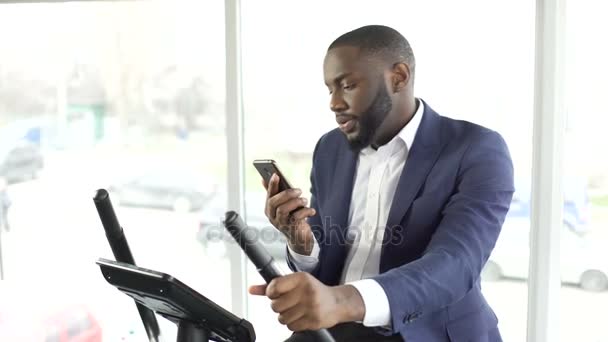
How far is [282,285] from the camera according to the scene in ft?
4.41

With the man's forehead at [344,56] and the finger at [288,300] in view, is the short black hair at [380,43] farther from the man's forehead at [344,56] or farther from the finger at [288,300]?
the finger at [288,300]

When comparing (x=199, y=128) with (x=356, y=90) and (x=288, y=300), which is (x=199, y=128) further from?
(x=288, y=300)

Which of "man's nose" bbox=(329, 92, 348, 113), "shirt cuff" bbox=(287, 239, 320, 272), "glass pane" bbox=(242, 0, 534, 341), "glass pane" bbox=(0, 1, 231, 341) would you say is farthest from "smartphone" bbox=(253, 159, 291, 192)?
"glass pane" bbox=(0, 1, 231, 341)

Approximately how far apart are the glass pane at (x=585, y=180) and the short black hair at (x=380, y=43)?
98 cm

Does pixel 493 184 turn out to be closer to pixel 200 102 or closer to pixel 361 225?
pixel 361 225

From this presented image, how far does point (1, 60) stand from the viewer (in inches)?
156

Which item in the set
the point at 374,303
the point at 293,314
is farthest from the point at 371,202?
the point at 293,314

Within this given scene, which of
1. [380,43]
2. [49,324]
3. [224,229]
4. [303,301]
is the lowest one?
[49,324]

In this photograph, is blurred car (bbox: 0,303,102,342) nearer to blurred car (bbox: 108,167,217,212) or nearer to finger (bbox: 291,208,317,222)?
blurred car (bbox: 108,167,217,212)

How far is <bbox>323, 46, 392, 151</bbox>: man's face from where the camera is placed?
208cm

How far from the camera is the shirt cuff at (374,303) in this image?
1544 millimetres

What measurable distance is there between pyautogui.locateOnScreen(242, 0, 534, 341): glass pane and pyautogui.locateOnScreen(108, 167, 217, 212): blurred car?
0.33 metres

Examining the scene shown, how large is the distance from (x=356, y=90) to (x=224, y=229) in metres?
1.63

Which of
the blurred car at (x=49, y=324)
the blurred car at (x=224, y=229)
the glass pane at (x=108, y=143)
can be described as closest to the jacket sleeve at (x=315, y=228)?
the blurred car at (x=224, y=229)
